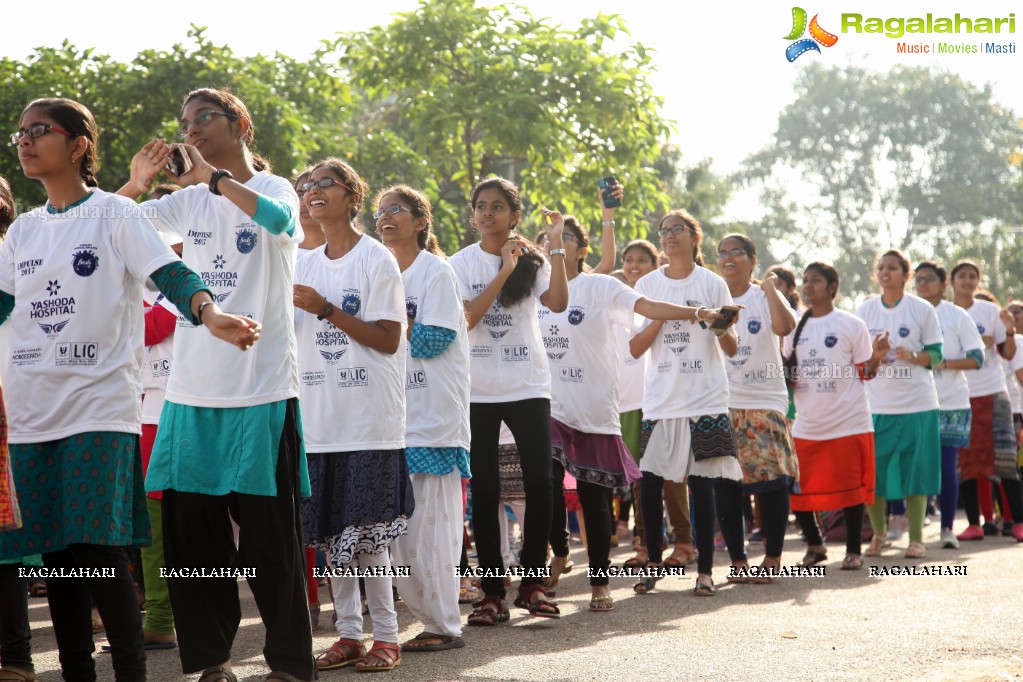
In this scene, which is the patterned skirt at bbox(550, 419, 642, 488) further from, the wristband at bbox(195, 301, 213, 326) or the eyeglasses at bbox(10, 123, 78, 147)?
the eyeglasses at bbox(10, 123, 78, 147)

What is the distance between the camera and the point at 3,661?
4.92 m

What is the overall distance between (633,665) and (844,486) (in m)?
4.47

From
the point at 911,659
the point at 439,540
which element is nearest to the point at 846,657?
the point at 911,659

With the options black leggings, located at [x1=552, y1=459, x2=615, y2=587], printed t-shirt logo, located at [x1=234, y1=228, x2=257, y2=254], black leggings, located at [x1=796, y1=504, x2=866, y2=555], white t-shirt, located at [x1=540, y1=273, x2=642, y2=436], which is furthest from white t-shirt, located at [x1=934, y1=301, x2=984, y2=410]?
printed t-shirt logo, located at [x1=234, y1=228, x2=257, y2=254]

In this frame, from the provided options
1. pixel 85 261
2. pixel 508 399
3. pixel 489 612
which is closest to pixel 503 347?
pixel 508 399

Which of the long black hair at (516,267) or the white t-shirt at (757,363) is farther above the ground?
the long black hair at (516,267)

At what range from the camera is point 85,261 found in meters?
4.61

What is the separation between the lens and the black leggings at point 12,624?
16.2ft

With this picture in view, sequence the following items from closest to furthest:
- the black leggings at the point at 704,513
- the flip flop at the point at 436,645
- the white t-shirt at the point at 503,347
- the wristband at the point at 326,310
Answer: the wristband at the point at 326,310 < the flip flop at the point at 436,645 < the white t-shirt at the point at 503,347 < the black leggings at the point at 704,513

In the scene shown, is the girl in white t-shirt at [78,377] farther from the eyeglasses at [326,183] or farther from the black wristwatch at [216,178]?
the eyeglasses at [326,183]

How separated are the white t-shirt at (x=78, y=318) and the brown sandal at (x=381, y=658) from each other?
4.90ft

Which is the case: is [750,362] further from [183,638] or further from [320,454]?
[183,638]

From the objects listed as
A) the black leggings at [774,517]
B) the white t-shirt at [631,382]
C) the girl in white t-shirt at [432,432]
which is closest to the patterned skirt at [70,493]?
the girl in white t-shirt at [432,432]

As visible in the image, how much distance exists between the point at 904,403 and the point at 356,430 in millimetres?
6234
